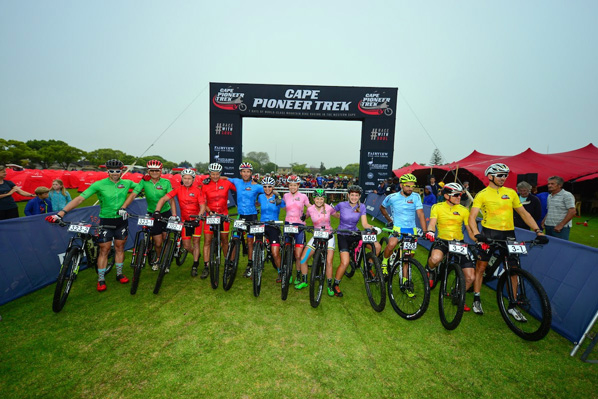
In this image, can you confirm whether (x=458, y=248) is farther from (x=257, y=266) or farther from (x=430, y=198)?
(x=430, y=198)

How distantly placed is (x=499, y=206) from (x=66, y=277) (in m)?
7.30

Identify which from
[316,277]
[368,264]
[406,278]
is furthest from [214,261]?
[406,278]

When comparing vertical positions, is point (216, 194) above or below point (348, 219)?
above

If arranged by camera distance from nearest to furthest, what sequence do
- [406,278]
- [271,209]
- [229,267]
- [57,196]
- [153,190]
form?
[406,278]
[229,267]
[271,209]
[153,190]
[57,196]

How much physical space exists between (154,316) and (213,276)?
1195 mm

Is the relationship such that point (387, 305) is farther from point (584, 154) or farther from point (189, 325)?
point (584, 154)

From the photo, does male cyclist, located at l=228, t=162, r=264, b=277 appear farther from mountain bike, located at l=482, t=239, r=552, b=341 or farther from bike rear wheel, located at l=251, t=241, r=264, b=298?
mountain bike, located at l=482, t=239, r=552, b=341

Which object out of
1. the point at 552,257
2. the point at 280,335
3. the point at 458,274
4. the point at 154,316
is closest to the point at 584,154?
the point at 552,257

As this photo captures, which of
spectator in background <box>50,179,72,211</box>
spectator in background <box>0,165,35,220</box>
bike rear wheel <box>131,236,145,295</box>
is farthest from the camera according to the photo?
spectator in background <box>50,179,72,211</box>

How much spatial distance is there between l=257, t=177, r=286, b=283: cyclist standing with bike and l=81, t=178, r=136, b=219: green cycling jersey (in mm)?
2631

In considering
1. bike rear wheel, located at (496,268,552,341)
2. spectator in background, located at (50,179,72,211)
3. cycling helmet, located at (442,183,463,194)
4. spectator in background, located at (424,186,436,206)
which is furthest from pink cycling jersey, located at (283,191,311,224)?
spectator in background, located at (424,186,436,206)

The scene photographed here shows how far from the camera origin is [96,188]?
15.1 feet

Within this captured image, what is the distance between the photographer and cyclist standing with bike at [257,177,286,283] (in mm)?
5145

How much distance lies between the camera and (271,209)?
5285 mm
